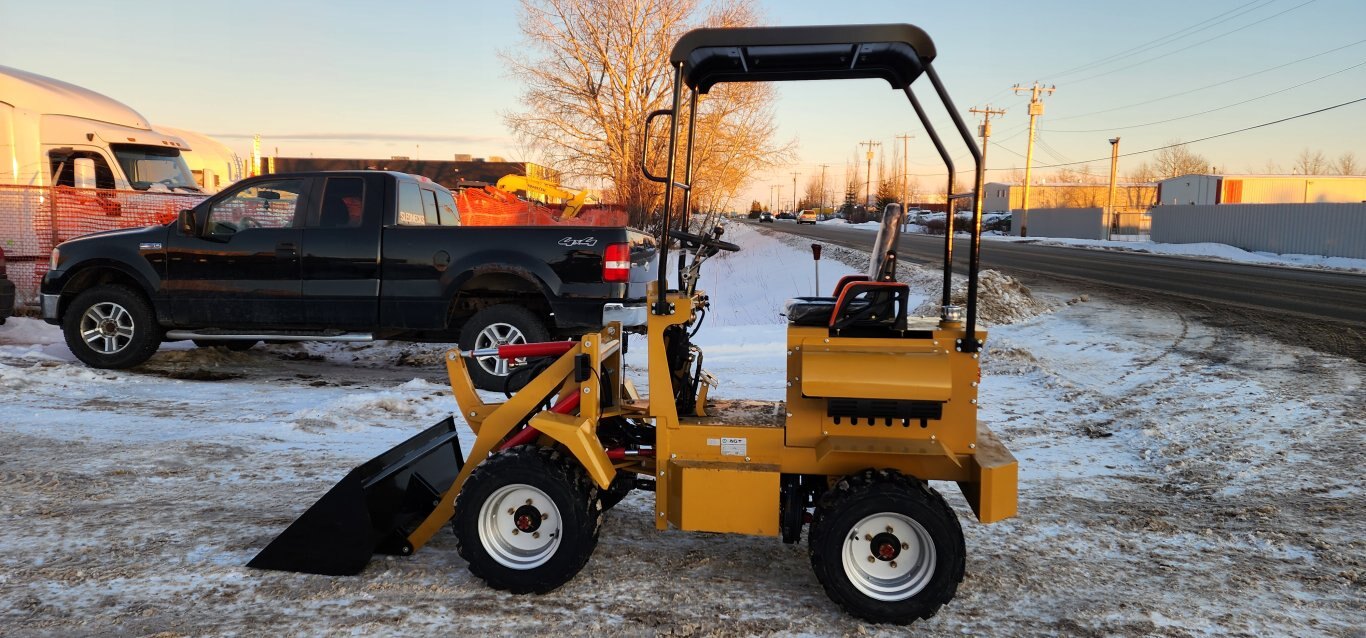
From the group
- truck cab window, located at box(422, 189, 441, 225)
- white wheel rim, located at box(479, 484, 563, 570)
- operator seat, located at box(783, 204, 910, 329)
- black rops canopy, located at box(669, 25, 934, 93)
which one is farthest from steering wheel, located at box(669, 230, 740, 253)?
truck cab window, located at box(422, 189, 441, 225)

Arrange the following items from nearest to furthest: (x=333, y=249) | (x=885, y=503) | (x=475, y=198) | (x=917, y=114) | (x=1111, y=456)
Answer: (x=885, y=503) < (x=917, y=114) < (x=1111, y=456) < (x=333, y=249) < (x=475, y=198)

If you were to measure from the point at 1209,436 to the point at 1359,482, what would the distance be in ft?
3.66

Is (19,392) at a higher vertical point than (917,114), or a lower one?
lower

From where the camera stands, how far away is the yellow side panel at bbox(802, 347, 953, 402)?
3445 mm

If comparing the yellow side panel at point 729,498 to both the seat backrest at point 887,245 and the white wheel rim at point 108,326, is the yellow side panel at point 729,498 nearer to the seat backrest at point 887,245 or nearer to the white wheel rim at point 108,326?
the seat backrest at point 887,245

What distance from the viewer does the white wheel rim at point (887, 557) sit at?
11.4 ft

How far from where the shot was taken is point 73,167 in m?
13.7

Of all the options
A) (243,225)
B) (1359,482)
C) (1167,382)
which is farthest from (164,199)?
(1359,482)

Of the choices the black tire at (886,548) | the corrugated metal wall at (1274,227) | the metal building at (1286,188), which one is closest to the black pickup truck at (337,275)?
the black tire at (886,548)

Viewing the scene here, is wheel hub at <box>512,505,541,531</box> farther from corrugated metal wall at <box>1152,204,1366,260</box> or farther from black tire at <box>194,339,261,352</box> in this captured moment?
corrugated metal wall at <box>1152,204,1366,260</box>

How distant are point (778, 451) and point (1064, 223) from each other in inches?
2247

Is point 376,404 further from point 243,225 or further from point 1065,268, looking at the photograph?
point 1065,268

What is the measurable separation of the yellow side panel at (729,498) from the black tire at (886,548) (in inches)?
8.6

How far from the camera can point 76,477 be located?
5168mm
